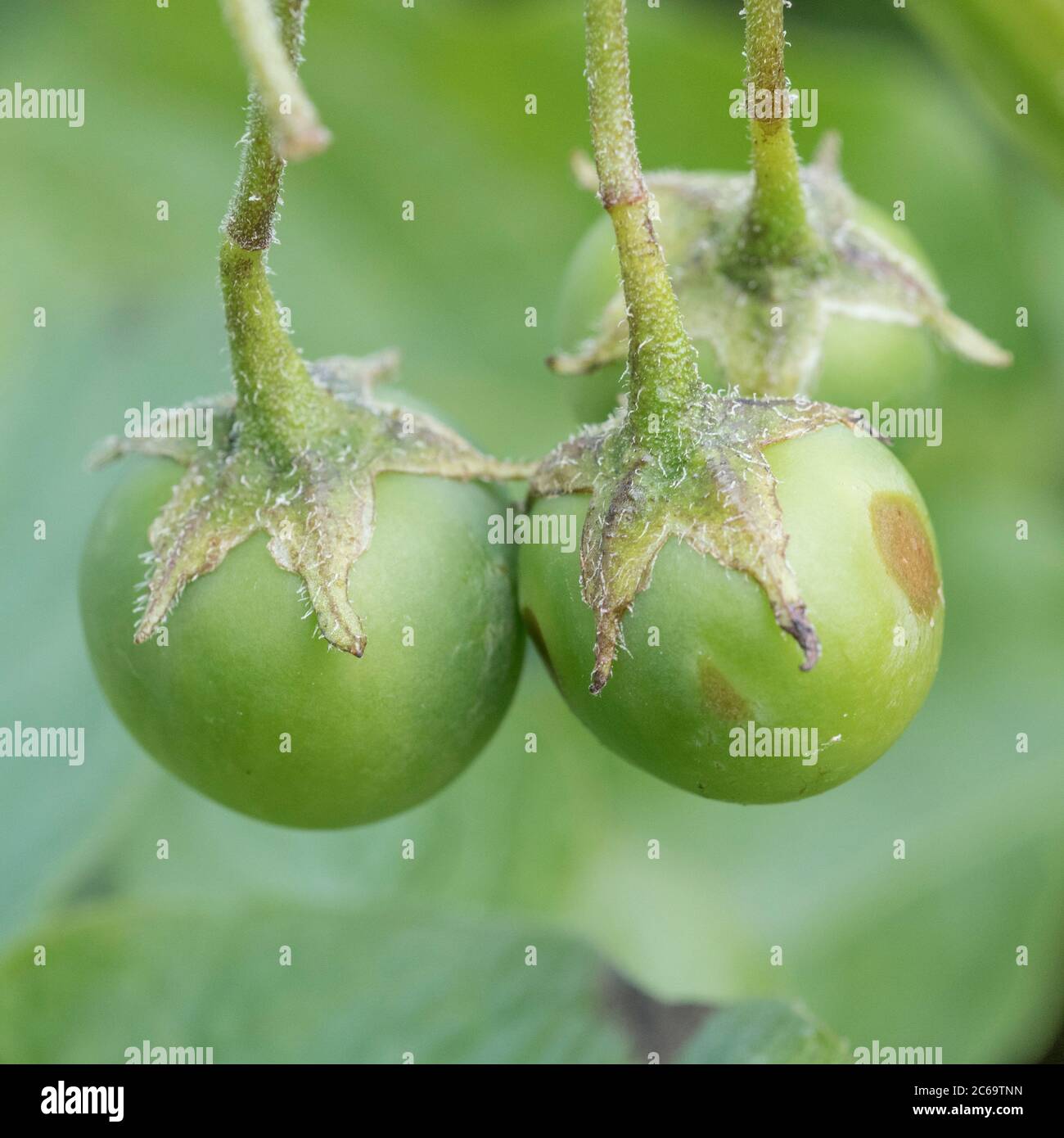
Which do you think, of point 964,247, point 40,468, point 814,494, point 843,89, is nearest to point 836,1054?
point 814,494

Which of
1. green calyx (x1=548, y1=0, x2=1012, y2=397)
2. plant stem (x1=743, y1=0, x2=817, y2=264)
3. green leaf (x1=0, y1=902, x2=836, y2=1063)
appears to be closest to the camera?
plant stem (x1=743, y1=0, x2=817, y2=264)

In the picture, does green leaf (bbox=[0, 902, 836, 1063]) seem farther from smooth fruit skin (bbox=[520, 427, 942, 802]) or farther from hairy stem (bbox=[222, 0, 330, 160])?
hairy stem (bbox=[222, 0, 330, 160])

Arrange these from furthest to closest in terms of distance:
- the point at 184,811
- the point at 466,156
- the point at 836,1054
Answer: the point at 466,156
the point at 184,811
the point at 836,1054

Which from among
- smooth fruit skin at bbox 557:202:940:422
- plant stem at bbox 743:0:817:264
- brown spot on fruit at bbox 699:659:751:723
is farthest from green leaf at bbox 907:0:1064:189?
brown spot on fruit at bbox 699:659:751:723

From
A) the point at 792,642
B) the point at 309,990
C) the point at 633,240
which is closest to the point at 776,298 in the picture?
the point at 633,240

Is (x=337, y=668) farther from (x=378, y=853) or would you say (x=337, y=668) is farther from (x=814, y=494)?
(x=378, y=853)

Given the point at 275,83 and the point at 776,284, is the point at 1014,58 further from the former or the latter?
the point at 275,83
